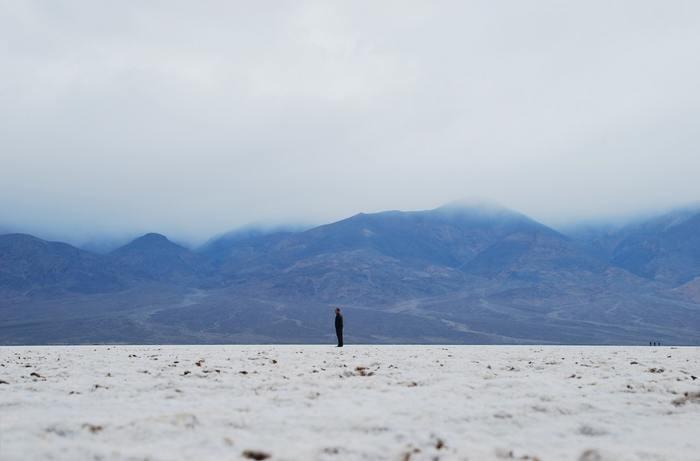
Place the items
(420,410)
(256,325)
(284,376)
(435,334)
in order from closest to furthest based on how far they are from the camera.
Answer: (420,410), (284,376), (435,334), (256,325)

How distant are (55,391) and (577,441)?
872 cm

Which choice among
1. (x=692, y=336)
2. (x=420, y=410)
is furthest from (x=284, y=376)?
A: (x=692, y=336)

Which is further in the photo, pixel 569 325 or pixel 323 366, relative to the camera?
pixel 569 325

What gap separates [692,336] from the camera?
180 m

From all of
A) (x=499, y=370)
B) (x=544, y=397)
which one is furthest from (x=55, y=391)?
(x=499, y=370)

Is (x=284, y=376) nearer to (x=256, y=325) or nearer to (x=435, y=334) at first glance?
(x=435, y=334)

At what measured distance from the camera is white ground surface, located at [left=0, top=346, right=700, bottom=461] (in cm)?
672

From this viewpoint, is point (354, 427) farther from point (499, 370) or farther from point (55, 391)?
point (499, 370)

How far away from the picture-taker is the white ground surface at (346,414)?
6723mm

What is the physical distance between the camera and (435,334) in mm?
174125

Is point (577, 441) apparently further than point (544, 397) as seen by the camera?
No

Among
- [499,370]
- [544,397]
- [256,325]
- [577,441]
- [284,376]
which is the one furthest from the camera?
[256,325]

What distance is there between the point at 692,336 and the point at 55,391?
204426mm

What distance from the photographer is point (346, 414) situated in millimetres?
8414
